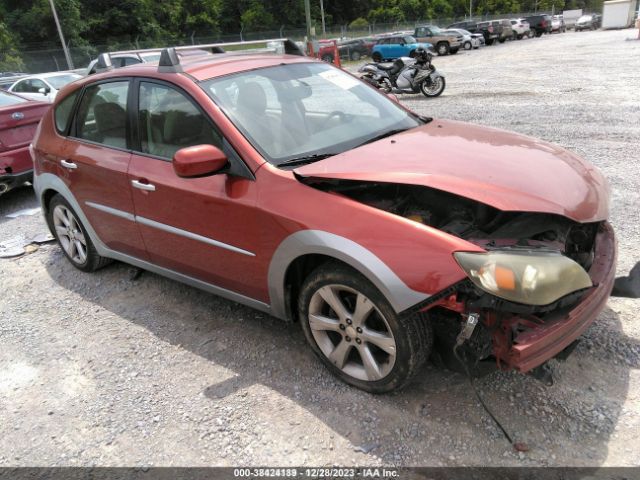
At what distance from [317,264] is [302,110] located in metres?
1.09

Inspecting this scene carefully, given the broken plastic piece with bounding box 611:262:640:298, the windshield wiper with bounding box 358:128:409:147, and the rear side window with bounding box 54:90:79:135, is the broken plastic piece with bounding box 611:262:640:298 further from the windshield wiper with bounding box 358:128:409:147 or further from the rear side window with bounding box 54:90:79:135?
the rear side window with bounding box 54:90:79:135

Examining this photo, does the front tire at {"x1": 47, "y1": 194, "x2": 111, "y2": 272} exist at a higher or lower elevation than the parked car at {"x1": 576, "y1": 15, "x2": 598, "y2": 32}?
higher

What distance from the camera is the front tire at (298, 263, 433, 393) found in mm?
2482

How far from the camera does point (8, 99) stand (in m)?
7.02

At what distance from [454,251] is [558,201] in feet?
2.16

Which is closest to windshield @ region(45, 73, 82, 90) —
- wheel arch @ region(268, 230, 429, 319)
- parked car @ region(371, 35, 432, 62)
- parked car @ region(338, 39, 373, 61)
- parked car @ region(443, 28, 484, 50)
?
wheel arch @ region(268, 230, 429, 319)

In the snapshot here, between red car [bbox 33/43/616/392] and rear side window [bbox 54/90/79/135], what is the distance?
12.5 inches

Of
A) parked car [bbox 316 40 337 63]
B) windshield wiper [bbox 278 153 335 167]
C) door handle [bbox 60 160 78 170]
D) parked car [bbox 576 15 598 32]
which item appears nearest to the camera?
windshield wiper [bbox 278 153 335 167]

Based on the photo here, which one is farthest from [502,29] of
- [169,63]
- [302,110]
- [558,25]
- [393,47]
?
[169,63]

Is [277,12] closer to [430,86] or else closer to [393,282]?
[430,86]

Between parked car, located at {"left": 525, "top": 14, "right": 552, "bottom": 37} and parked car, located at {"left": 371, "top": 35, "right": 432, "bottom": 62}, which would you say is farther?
parked car, located at {"left": 525, "top": 14, "right": 552, "bottom": 37}

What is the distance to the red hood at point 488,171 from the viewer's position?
2449mm

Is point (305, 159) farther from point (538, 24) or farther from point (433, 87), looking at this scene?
point (538, 24)

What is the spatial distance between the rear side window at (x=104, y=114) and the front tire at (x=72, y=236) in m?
0.74
